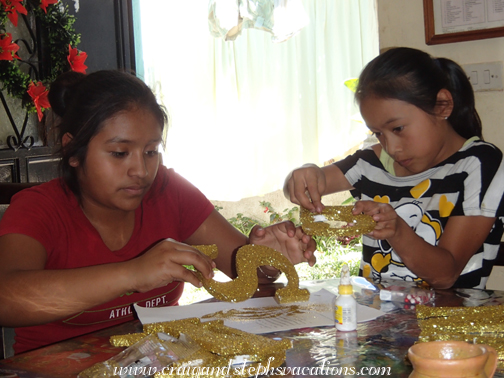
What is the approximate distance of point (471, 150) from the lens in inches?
74.9

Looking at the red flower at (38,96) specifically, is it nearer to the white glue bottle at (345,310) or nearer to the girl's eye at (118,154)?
the girl's eye at (118,154)

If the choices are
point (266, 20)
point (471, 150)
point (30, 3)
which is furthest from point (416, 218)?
point (266, 20)

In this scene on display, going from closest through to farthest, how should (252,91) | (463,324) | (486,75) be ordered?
(463,324)
(486,75)
(252,91)

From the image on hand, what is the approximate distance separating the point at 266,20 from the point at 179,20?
3.89 feet

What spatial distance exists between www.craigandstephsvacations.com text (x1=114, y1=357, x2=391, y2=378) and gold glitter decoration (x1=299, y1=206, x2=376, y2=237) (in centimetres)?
56

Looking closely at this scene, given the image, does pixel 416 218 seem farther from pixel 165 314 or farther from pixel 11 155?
pixel 11 155

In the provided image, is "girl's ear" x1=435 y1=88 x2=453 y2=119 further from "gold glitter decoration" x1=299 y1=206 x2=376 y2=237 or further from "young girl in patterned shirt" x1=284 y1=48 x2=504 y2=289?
"gold glitter decoration" x1=299 y1=206 x2=376 y2=237

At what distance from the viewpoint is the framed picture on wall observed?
2.64 m

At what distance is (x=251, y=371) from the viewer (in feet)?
3.42

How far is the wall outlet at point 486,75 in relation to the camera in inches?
105

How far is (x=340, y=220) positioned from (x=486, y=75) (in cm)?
158

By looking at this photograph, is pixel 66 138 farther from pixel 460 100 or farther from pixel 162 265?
pixel 460 100

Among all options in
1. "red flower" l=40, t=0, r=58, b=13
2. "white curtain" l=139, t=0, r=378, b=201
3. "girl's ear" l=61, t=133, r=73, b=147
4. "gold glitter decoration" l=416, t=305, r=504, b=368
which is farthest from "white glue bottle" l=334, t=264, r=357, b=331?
"white curtain" l=139, t=0, r=378, b=201

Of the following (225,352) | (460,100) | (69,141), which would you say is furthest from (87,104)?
(460,100)
